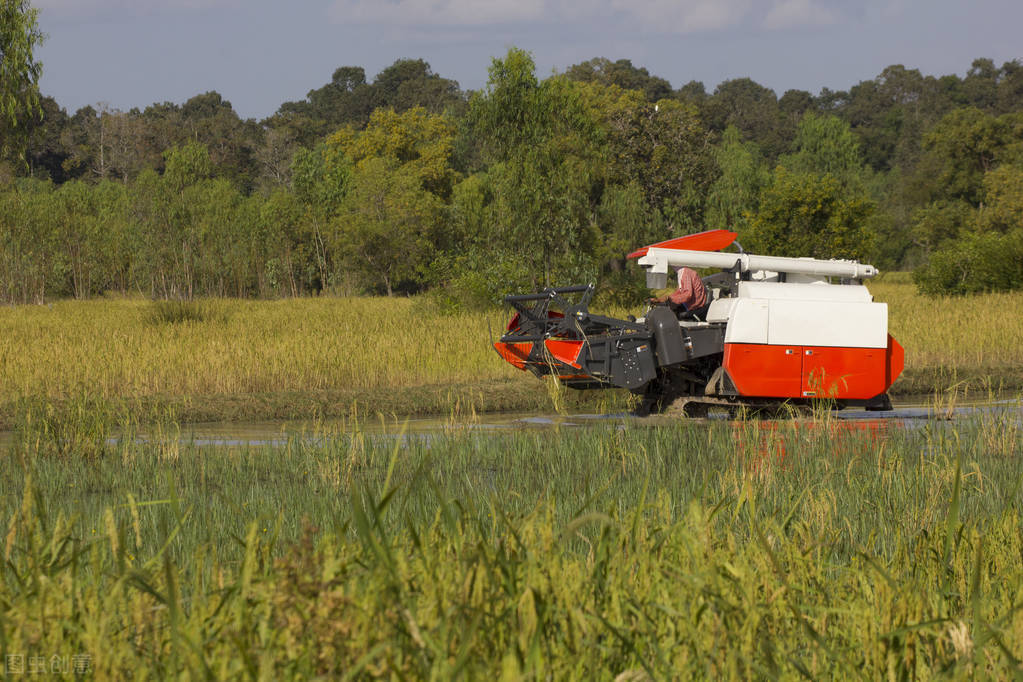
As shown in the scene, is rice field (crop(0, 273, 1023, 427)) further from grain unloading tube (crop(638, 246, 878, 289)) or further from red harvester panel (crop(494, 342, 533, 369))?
grain unloading tube (crop(638, 246, 878, 289))

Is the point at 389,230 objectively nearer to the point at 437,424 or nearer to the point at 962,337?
the point at 962,337

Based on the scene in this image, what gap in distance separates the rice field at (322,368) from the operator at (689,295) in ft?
8.03

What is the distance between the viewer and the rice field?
48.0 feet

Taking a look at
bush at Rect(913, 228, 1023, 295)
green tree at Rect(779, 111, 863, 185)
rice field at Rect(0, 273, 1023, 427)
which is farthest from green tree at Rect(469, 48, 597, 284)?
green tree at Rect(779, 111, 863, 185)

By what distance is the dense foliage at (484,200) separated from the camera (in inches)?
1217

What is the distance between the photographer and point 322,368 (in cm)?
1691

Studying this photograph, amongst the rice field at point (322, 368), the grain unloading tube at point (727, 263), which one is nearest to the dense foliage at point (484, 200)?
the rice field at point (322, 368)

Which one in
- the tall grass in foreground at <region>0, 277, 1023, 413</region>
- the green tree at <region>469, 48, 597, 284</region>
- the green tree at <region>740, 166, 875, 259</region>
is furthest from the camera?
the green tree at <region>740, 166, 875, 259</region>

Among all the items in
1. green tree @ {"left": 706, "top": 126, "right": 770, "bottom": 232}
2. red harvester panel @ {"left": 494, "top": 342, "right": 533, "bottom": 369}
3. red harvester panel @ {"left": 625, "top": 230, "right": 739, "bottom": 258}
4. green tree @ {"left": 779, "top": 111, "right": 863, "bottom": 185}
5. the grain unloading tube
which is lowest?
red harvester panel @ {"left": 494, "top": 342, "right": 533, "bottom": 369}

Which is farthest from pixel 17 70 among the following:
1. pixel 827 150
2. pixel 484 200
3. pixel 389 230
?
pixel 827 150

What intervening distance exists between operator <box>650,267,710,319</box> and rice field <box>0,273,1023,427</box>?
2.45 meters

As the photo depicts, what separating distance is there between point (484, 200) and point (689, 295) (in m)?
61.5

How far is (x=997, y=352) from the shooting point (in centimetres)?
1928

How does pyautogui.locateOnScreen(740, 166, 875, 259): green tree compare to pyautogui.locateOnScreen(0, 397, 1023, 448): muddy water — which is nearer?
pyautogui.locateOnScreen(0, 397, 1023, 448): muddy water
